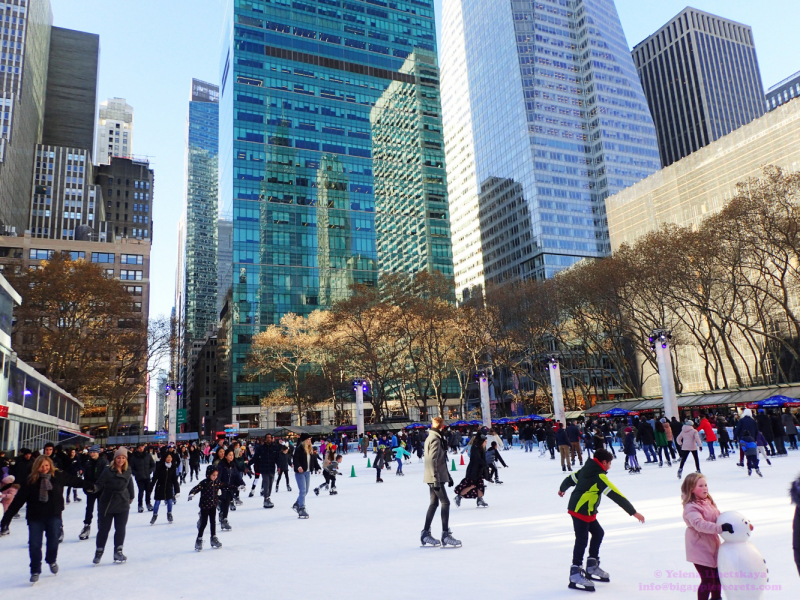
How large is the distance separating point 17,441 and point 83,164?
10644cm

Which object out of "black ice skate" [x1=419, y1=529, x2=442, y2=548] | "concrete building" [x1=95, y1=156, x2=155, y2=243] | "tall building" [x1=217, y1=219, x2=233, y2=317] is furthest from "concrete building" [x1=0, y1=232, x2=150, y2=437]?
"black ice skate" [x1=419, y1=529, x2=442, y2=548]

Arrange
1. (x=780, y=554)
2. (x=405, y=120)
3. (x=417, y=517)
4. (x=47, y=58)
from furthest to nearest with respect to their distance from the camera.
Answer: (x=47, y=58) → (x=405, y=120) → (x=417, y=517) → (x=780, y=554)

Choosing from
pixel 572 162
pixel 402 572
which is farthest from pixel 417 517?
pixel 572 162

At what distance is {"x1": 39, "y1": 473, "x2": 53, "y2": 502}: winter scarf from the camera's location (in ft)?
25.7

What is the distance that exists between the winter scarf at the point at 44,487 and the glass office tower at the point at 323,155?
78670mm

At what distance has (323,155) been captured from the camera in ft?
337

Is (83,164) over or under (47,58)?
under

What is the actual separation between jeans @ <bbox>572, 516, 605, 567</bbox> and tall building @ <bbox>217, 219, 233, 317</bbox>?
100 metres

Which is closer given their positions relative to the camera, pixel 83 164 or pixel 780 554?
pixel 780 554

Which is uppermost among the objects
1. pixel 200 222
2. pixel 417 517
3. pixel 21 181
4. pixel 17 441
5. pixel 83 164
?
pixel 200 222

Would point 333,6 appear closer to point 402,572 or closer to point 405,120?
point 405,120

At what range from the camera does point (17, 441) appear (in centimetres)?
2570

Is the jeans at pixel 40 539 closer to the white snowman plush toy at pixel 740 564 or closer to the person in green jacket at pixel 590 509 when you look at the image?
the person in green jacket at pixel 590 509

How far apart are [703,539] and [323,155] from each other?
10324 centimetres
